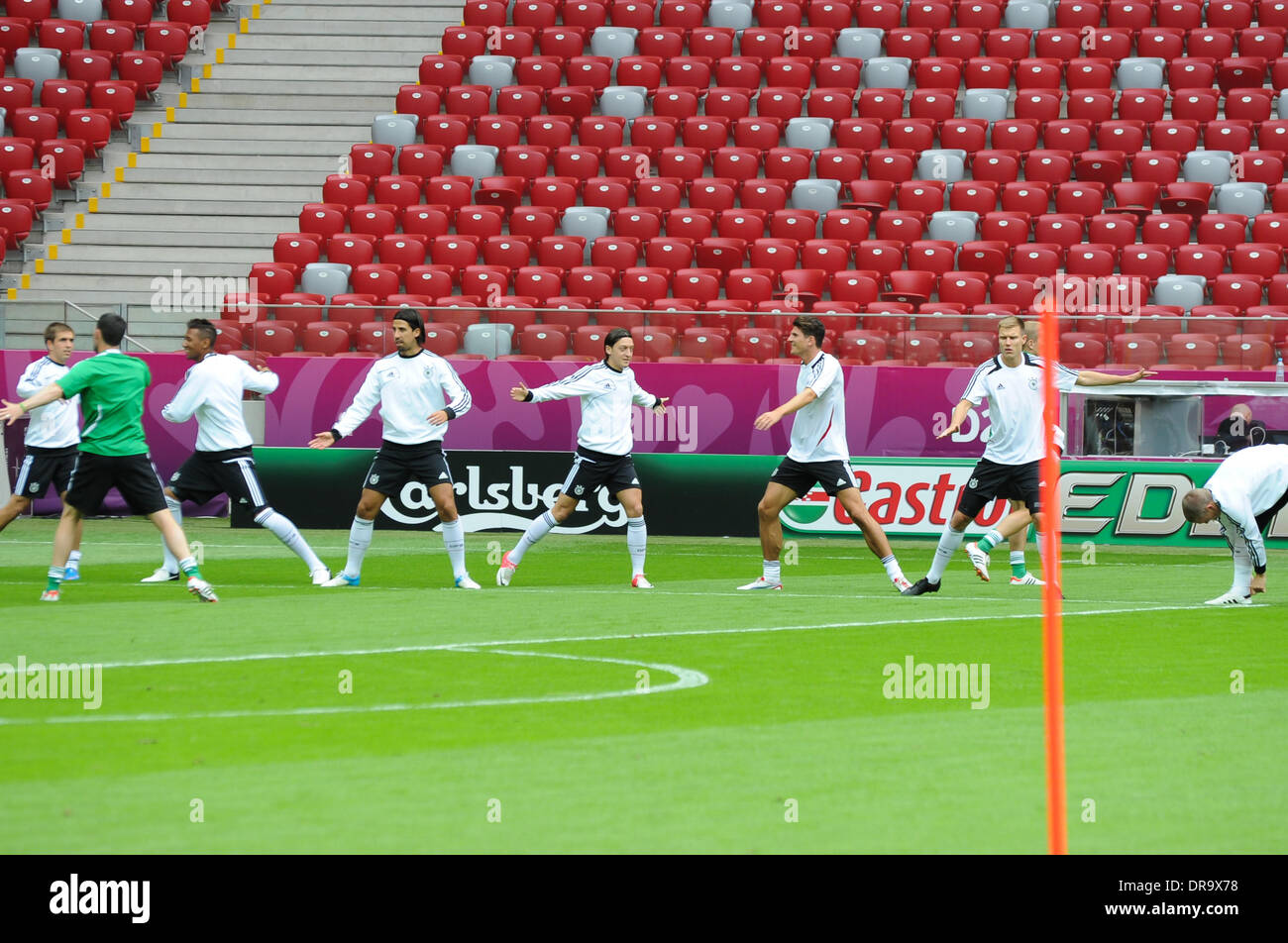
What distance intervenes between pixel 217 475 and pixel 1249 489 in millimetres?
8447

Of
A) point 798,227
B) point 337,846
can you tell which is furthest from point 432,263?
point 337,846

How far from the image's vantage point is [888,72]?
27734 mm

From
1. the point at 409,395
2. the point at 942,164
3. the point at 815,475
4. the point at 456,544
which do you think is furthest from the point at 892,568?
the point at 942,164

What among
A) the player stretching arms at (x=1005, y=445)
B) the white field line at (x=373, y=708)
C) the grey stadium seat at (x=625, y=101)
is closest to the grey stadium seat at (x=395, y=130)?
the grey stadium seat at (x=625, y=101)

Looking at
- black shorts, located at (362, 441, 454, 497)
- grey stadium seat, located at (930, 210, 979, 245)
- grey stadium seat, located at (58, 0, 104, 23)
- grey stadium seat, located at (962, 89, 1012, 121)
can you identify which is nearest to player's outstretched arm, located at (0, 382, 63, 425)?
black shorts, located at (362, 441, 454, 497)

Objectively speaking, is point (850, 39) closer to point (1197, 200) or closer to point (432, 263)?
point (1197, 200)

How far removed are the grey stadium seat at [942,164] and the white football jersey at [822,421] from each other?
12833 millimetres

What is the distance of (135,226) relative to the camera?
27266mm

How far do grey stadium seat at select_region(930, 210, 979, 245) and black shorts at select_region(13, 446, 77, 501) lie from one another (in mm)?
13623

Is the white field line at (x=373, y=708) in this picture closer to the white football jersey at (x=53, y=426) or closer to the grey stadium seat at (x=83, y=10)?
the white football jersey at (x=53, y=426)

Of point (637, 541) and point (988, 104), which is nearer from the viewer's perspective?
point (637, 541)

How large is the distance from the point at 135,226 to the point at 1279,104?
18956 millimetres

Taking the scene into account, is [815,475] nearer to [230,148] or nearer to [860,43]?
[860,43]

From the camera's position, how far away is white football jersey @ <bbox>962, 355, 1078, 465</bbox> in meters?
13.8
